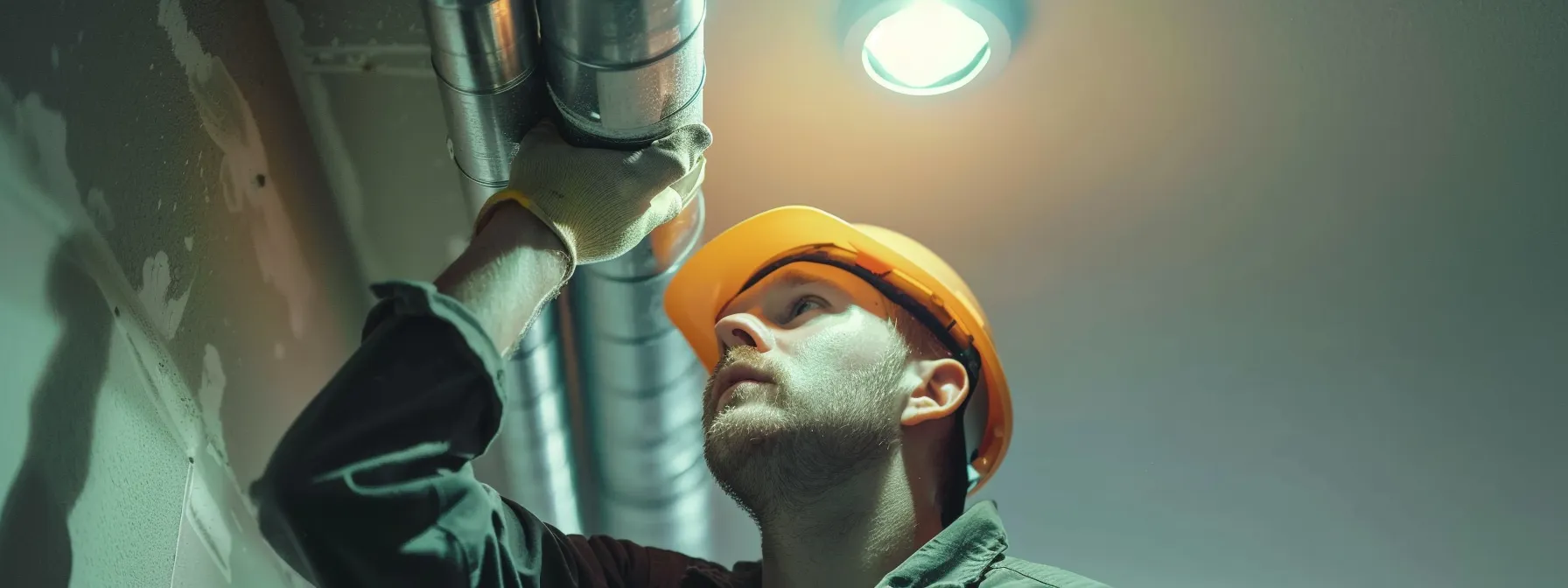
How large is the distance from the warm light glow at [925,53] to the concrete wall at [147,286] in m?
0.81

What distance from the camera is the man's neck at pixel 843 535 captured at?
127 cm

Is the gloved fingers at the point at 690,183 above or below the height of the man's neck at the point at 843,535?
above

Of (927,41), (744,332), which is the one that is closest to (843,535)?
(744,332)

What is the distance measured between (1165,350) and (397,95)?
1262 mm

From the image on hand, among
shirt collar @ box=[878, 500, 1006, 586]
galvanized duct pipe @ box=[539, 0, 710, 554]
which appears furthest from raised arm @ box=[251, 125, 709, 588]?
shirt collar @ box=[878, 500, 1006, 586]

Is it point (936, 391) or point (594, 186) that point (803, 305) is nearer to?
point (936, 391)

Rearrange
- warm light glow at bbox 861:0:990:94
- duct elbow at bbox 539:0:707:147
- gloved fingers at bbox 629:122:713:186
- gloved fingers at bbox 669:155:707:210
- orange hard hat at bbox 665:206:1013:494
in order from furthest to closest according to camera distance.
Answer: orange hard hat at bbox 665:206:1013:494 → warm light glow at bbox 861:0:990:94 → gloved fingers at bbox 669:155:707:210 → gloved fingers at bbox 629:122:713:186 → duct elbow at bbox 539:0:707:147

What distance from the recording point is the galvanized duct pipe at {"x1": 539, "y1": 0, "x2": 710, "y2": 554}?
1004 mm

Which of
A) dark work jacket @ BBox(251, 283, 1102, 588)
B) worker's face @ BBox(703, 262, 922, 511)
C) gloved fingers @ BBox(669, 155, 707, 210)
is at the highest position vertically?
gloved fingers @ BBox(669, 155, 707, 210)

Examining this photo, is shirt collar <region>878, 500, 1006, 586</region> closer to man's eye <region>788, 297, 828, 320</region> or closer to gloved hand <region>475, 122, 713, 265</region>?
man's eye <region>788, 297, 828, 320</region>

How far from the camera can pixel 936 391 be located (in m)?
1.40

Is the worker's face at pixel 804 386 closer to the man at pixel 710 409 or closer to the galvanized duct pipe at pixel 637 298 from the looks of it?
the man at pixel 710 409

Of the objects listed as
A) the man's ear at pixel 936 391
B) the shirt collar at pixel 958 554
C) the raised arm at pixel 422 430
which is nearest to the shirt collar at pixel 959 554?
the shirt collar at pixel 958 554

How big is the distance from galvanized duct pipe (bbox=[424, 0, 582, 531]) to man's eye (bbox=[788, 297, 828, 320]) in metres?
0.35
